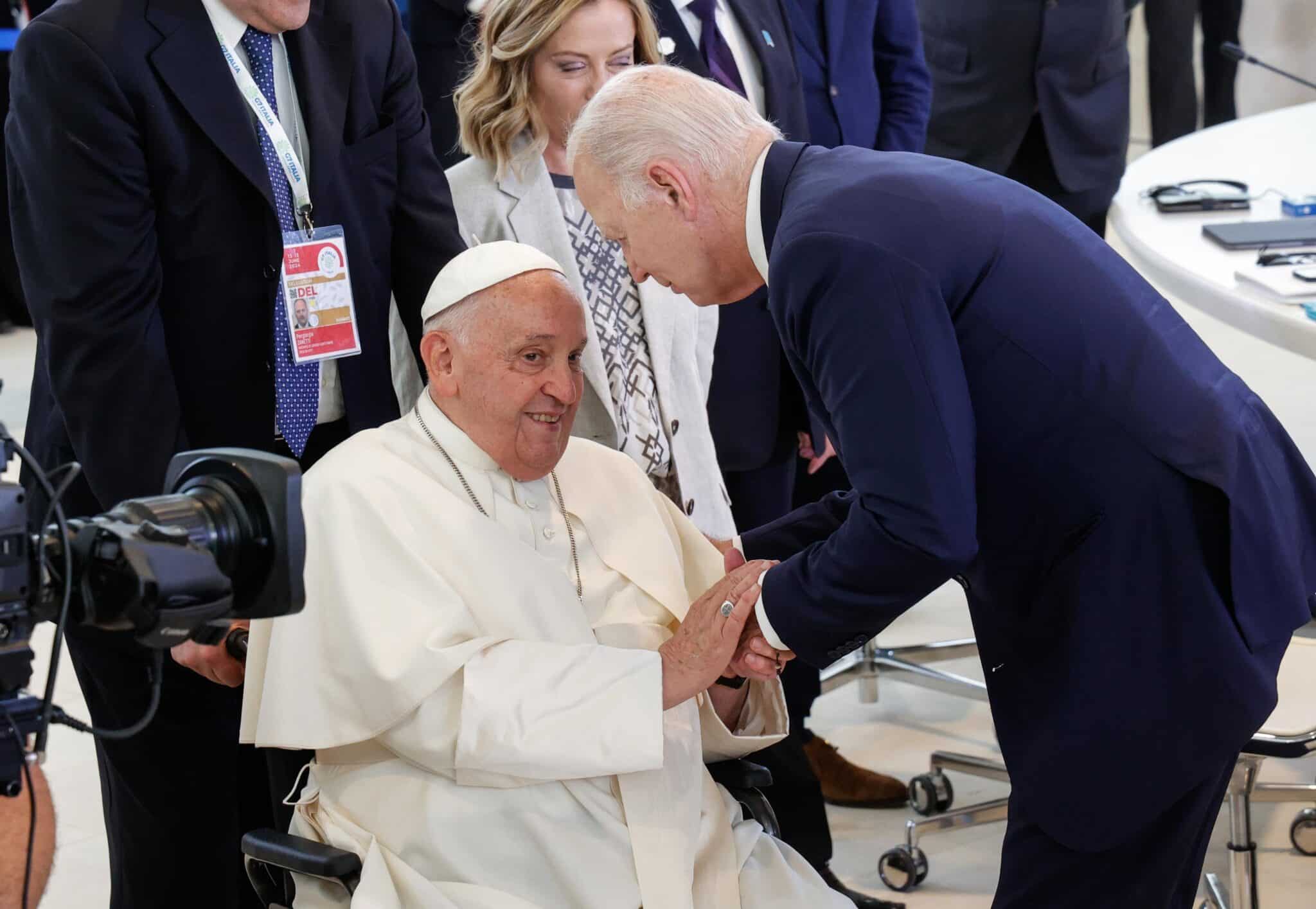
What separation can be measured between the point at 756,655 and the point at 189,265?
1118mm

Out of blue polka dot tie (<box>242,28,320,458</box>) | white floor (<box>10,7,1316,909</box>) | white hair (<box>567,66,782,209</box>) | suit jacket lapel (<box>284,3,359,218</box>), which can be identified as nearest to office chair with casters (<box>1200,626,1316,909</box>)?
white floor (<box>10,7,1316,909</box>)

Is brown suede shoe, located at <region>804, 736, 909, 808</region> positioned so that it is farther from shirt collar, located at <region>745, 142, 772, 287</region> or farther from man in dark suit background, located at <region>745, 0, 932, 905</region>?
shirt collar, located at <region>745, 142, 772, 287</region>

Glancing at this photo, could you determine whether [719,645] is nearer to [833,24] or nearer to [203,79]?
[203,79]

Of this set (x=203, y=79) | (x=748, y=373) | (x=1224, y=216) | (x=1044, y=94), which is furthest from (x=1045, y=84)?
(x=203, y=79)

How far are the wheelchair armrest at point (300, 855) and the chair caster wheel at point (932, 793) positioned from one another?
70.3 inches

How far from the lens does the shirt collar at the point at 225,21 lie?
103 inches

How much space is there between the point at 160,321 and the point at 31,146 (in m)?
0.33

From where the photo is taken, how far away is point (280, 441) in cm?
277

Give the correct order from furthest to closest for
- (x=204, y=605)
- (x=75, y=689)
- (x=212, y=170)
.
Result: (x=75, y=689) → (x=212, y=170) → (x=204, y=605)

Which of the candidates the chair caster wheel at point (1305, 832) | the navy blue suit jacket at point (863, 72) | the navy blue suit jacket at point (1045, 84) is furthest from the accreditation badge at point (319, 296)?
the navy blue suit jacket at point (1045, 84)

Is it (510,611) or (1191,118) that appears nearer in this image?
(510,611)

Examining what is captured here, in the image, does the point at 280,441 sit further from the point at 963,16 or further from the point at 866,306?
the point at 963,16

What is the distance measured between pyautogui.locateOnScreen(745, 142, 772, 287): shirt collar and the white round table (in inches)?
60.8

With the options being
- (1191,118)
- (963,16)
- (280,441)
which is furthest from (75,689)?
(1191,118)
